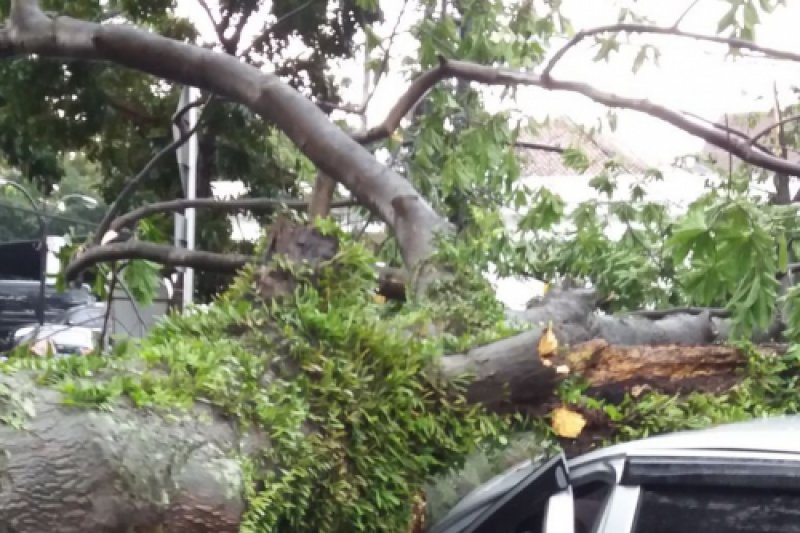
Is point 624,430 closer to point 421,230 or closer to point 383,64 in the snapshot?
point 421,230

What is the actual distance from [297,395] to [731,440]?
86 centimetres

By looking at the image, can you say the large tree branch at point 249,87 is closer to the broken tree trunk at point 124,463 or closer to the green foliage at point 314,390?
the green foliage at point 314,390

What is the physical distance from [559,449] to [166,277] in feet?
18.0

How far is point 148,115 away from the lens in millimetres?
9289

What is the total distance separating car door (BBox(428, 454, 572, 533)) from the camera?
202 centimetres

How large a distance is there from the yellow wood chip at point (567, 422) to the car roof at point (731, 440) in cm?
8

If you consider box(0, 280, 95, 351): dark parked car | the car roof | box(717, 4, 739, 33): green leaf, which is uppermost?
box(717, 4, 739, 33): green leaf

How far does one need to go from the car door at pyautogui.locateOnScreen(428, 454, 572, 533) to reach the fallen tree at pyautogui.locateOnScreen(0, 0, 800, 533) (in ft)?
0.53

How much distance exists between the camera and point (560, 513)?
1951mm

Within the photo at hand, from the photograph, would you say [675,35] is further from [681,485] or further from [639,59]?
[681,485]

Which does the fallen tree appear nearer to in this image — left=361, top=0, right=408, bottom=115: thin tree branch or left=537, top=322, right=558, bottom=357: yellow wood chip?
left=537, top=322, right=558, bottom=357: yellow wood chip

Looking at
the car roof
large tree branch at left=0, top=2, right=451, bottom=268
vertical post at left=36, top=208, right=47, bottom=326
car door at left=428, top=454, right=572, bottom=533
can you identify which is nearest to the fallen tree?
car door at left=428, top=454, right=572, bottom=533

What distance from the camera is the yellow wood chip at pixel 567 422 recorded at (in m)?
2.20

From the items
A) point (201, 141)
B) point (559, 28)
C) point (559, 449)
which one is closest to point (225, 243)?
point (201, 141)
